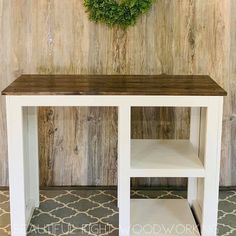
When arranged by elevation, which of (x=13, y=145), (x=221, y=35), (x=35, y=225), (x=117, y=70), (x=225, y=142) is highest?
(x=221, y=35)

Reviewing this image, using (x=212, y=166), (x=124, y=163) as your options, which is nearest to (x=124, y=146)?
(x=124, y=163)

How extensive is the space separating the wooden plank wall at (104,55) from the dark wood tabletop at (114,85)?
23cm

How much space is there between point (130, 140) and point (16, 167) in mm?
566

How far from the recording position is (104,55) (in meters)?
Result: 2.79

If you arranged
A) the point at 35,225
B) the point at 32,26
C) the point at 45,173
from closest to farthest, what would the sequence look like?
the point at 35,225
the point at 32,26
the point at 45,173

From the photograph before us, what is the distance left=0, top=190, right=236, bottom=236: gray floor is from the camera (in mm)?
2389

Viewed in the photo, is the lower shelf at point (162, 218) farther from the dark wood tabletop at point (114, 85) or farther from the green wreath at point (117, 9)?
the green wreath at point (117, 9)

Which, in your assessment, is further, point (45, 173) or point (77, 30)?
point (45, 173)

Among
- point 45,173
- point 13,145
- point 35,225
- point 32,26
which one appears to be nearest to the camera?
point 13,145

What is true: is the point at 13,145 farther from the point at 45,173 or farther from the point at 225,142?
the point at 225,142

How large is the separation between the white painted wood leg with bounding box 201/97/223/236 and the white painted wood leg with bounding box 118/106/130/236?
0.37m

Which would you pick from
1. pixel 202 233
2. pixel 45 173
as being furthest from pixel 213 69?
pixel 45 173

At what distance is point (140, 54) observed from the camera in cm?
279

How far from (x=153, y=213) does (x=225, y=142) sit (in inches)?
28.3
